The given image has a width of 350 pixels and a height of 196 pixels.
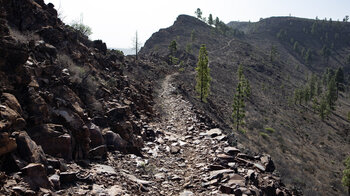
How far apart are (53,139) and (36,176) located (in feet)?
5.93

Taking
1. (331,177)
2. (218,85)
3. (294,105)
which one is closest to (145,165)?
(331,177)

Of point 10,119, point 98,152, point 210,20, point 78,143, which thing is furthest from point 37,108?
point 210,20

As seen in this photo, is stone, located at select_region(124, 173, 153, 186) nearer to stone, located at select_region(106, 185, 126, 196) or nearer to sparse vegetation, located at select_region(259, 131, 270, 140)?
stone, located at select_region(106, 185, 126, 196)

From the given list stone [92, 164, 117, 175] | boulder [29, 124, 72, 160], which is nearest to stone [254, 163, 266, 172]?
stone [92, 164, 117, 175]

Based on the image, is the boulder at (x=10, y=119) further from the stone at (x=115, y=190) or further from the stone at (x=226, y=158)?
the stone at (x=226, y=158)

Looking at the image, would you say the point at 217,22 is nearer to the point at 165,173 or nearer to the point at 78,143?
the point at 165,173

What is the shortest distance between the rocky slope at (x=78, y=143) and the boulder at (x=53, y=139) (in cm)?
3

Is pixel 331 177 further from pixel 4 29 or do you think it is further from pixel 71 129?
pixel 4 29

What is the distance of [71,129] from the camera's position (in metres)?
8.15

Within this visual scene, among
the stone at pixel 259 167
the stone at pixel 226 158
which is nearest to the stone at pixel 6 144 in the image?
the stone at pixel 226 158

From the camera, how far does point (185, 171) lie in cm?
1014

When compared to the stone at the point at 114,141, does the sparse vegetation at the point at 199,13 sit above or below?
above

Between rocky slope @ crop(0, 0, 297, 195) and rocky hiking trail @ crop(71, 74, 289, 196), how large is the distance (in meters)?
0.04

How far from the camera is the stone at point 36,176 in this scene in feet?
17.2
